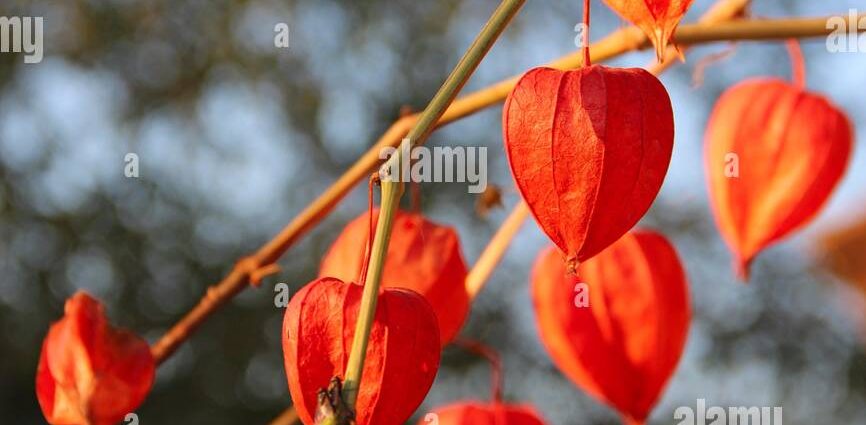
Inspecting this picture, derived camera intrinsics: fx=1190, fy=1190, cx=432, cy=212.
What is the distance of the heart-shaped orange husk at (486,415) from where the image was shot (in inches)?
28.7

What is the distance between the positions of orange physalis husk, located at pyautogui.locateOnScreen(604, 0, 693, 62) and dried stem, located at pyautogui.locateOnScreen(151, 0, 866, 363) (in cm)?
8

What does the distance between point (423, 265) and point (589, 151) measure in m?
0.28

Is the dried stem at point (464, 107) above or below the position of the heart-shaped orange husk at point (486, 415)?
above

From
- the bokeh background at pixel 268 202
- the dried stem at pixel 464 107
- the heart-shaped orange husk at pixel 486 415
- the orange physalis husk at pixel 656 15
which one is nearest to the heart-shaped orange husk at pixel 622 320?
the heart-shaped orange husk at pixel 486 415

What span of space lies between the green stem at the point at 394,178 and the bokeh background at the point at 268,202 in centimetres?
328

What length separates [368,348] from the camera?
16.1 inches

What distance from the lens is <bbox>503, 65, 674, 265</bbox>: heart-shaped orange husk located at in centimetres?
40

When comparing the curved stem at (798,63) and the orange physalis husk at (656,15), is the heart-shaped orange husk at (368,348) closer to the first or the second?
the orange physalis husk at (656,15)

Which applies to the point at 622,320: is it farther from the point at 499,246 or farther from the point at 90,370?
the point at 90,370

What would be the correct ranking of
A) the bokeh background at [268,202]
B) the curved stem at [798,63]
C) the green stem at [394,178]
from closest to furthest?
the green stem at [394,178] < the curved stem at [798,63] < the bokeh background at [268,202]

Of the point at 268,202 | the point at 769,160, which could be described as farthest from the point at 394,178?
the point at 268,202

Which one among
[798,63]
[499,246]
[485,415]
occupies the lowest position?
[485,415]

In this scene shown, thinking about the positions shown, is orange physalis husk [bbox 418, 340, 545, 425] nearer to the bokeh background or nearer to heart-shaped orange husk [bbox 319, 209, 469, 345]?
heart-shaped orange husk [bbox 319, 209, 469, 345]

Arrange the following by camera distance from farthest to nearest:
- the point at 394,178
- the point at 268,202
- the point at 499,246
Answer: the point at 268,202 → the point at 499,246 → the point at 394,178
